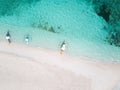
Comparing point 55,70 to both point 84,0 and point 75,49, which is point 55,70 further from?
point 84,0

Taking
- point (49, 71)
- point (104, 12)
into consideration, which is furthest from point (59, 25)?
point (49, 71)

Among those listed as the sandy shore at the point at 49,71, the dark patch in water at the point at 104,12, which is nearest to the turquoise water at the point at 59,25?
the dark patch in water at the point at 104,12

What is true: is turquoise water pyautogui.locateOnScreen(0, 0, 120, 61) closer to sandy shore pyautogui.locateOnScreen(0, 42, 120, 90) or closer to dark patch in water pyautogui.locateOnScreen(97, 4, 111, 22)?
dark patch in water pyautogui.locateOnScreen(97, 4, 111, 22)

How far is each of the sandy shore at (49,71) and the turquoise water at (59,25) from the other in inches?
18.1

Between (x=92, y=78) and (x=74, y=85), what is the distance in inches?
32.8

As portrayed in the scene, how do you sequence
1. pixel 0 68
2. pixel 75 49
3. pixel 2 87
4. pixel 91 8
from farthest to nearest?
pixel 91 8 → pixel 75 49 → pixel 0 68 → pixel 2 87

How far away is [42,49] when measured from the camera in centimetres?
1253

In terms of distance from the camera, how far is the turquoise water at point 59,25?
12.6m

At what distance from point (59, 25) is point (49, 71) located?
263cm

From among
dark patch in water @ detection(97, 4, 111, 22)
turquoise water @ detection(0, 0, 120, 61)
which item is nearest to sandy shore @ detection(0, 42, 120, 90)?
turquoise water @ detection(0, 0, 120, 61)

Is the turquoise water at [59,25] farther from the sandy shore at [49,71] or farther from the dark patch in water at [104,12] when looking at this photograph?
the sandy shore at [49,71]

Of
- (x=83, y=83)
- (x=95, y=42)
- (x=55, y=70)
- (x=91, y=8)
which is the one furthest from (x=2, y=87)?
(x=91, y=8)

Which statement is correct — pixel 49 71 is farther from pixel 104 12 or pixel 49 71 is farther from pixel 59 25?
pixel 104 12

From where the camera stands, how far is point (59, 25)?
1330 centimetres
